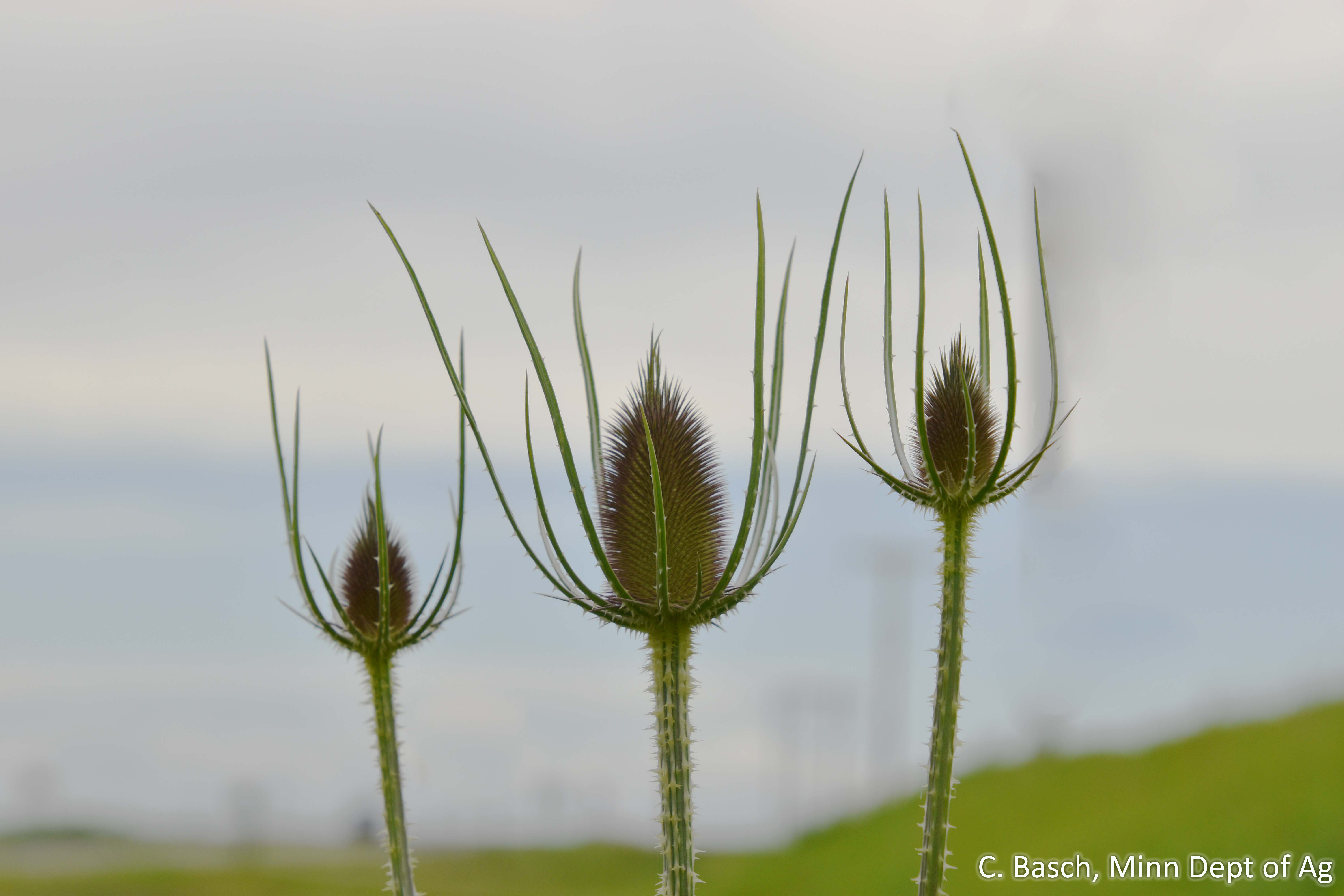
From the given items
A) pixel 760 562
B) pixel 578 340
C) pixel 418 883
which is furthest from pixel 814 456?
pixel 418 883

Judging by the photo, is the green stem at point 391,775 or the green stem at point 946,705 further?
the green stem at point 391,775

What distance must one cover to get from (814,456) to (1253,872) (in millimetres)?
12275

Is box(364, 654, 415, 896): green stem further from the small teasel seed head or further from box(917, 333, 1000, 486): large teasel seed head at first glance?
box(917, 333, 1000, 486): large teasel seed head

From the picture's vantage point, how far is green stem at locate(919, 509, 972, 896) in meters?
2.54

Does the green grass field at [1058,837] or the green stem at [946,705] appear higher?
the green stem at [946,705]

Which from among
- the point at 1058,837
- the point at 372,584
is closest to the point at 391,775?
the point at 372,584

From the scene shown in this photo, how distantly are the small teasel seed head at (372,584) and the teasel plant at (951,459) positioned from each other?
149cm

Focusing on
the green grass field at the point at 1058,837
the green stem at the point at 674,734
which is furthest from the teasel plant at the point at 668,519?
the green grass field at the point at 1058,837

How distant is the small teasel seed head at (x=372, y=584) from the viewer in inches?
124

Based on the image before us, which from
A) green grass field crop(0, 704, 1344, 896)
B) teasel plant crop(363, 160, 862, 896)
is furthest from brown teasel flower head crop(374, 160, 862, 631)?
green grass field crop(0, 704, 1344, 896)

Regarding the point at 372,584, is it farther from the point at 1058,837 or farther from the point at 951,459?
the point at 1058,837

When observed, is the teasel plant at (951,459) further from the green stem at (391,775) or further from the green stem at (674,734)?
the green stem at (391,775)

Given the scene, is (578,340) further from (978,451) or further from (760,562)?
(978,451)

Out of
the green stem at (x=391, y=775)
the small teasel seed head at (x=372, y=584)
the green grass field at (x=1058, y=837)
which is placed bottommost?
the green grass field at (x=1058, y=837)
